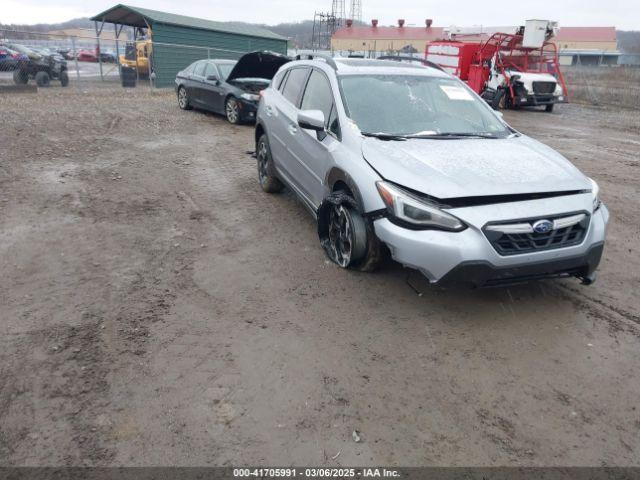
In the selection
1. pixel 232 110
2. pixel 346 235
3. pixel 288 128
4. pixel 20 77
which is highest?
pixel 20 77

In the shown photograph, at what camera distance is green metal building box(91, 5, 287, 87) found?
2195cm

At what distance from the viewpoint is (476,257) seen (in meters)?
3.20

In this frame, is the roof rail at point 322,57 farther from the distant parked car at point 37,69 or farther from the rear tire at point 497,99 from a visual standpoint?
the distant parked car at point 37,69

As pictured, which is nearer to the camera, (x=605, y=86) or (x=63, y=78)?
(x=63, y=78)

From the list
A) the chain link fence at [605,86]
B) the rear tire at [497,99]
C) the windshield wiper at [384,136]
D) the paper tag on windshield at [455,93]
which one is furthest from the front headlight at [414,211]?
the chain link fence at [605,86]

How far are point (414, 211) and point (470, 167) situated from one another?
594 millimetres

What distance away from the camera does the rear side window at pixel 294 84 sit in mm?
5469

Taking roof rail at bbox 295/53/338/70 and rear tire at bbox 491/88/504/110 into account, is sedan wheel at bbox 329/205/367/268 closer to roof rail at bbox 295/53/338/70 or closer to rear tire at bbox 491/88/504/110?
roof rail at bbox 295/53/338/70

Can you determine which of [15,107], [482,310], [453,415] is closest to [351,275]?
[482,310]

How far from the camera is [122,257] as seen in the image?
15.0 feet

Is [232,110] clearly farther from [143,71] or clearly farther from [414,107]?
[143,71]

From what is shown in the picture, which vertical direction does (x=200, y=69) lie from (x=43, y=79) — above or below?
above

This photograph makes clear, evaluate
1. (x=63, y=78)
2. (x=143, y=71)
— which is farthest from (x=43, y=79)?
(x=143, y=71)

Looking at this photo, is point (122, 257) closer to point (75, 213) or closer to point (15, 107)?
point (75, 213)
